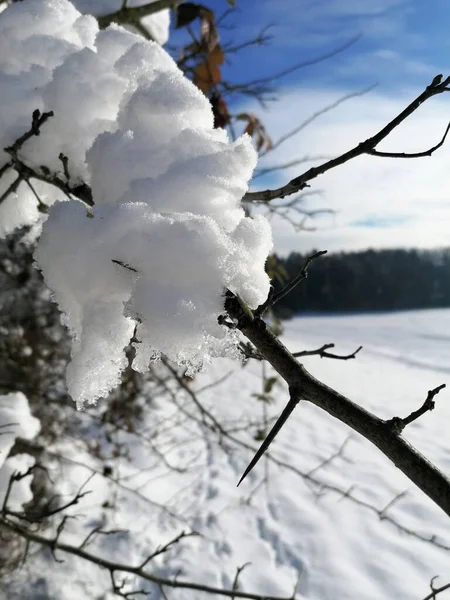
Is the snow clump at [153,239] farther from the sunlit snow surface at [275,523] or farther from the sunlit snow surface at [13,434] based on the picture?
the sunlit snow surface at [275,523]

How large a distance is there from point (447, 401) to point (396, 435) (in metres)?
8.29

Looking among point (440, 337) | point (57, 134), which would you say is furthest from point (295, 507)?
point (440, 337)

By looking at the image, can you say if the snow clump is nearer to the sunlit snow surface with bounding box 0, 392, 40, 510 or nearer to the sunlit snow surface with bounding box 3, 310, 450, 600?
the sunlit snow surface with bounding box 0, 392, 40, 510

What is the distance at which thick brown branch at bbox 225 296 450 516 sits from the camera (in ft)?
1.53

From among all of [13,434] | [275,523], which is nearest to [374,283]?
[275,523]

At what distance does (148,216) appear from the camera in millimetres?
563

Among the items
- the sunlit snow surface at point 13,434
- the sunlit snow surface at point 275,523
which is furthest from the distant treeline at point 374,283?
the sunlit snow surface at point 13,434

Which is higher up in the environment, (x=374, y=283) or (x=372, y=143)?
(x=374, y=283)

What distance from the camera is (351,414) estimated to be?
501 millimetres

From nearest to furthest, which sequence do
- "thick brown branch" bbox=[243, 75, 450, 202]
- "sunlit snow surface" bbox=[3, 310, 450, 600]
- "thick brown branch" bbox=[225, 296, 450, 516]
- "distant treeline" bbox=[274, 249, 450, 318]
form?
"thick brown branch" bbox=[225, 296, 450, 516], "thick brown branch" bbox=[243, 75, 450, 202], "sunlit snow surface" bbox=[3, 310, 450, 600], "distant treeline" bbox=[274, 249, 450, 318]

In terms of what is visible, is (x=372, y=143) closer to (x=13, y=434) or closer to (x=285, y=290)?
(x=285, y=290)

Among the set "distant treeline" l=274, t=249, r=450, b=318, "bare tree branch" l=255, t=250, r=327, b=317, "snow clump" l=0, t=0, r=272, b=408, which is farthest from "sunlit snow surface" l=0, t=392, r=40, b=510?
"distant treeline" l=274, t=249, r=450, b=318

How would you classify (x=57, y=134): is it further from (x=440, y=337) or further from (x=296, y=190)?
(x=440, y=337)

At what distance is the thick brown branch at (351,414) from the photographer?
0.47 metres
